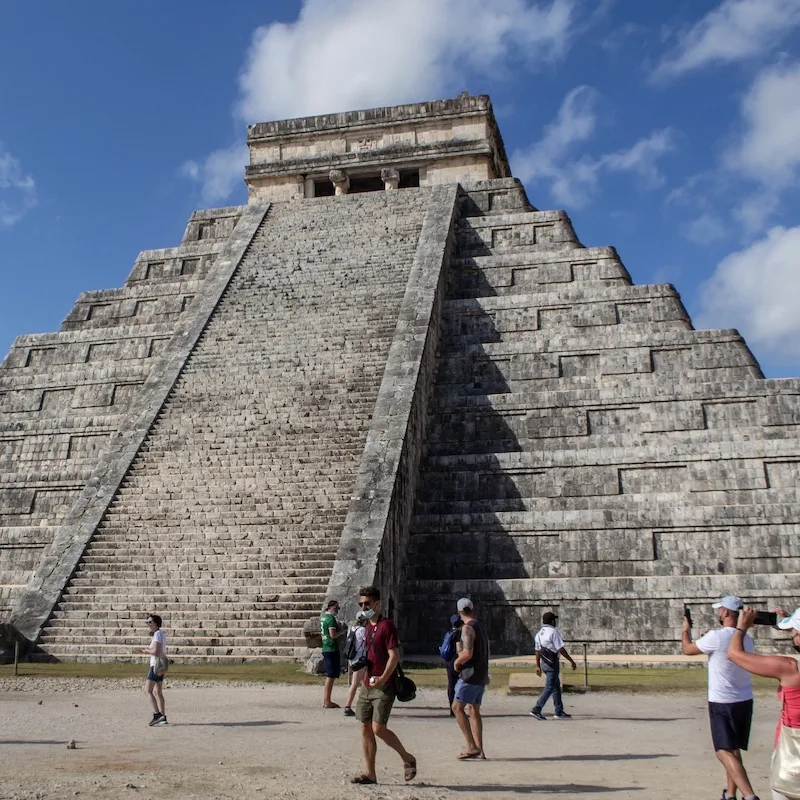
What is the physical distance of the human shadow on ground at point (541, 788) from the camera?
19.5 feet

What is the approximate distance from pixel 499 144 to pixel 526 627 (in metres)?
18.7

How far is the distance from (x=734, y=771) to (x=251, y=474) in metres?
11.1

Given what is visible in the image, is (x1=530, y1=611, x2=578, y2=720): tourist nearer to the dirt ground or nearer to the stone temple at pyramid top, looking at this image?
the dirt ground

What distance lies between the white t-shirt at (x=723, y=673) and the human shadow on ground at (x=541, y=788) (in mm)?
900

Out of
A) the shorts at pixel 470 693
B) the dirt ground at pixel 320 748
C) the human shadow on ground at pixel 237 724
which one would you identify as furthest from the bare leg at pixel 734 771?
the human shadow on ground at pixel 237 724

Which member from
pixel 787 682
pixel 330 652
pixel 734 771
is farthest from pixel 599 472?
pixel 787 682

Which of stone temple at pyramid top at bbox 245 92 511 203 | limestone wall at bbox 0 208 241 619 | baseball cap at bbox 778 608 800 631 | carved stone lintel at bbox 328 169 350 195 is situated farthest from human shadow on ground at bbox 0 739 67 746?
carved stone lintel at bbox 328 169 350 195

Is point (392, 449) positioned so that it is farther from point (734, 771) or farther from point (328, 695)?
point (734, 771)

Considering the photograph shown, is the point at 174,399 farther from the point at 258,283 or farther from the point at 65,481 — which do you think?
the point at 258,283

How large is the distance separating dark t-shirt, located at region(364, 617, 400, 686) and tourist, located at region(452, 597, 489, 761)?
88cm

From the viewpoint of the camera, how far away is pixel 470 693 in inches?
282

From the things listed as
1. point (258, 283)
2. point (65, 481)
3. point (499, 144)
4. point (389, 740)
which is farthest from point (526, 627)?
point (499, 144)

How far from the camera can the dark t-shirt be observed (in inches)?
253

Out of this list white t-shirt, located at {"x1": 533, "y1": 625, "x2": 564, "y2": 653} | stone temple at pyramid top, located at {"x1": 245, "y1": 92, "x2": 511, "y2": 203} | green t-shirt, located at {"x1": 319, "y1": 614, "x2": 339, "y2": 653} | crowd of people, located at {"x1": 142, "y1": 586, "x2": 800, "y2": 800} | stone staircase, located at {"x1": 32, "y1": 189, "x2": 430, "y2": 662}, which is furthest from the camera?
stone temple at pyramid top, located at {"x1": 245, "y1": 92, "x2": 511, "y2": 203}
